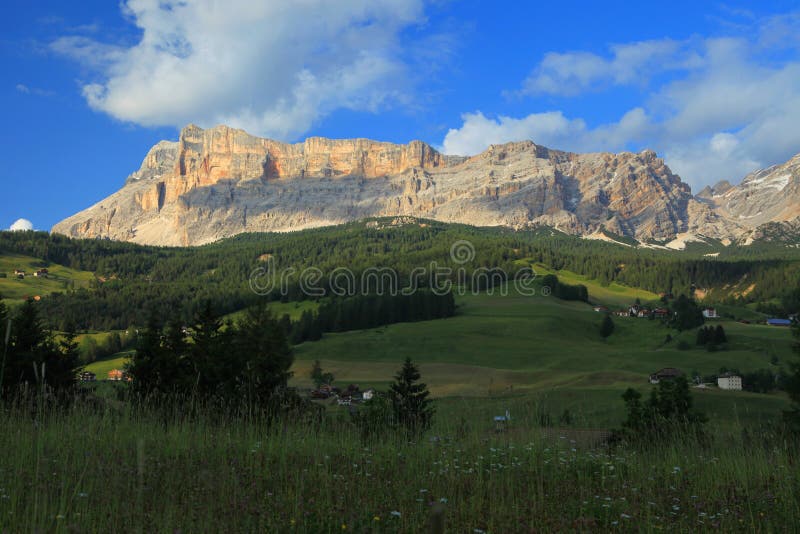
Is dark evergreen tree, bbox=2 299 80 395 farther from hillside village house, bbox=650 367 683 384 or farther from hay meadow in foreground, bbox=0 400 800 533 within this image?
hillside village house, bbox=650 367 683 384

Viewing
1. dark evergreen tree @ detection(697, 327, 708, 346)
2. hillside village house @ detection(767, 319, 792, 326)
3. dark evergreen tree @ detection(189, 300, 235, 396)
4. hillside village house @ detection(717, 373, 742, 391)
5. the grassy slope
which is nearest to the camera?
dark evergreen tree @ detection(189, 300, 235, 396)

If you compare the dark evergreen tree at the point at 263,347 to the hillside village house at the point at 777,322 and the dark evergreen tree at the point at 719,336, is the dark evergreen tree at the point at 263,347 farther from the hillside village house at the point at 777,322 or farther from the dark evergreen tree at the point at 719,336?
the hillside village house at the point at 777,322

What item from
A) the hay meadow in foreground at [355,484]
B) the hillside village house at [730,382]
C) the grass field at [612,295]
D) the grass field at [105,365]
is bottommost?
the hillside village house at [730,382]

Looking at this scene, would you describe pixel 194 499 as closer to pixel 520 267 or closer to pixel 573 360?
pixel 573 360

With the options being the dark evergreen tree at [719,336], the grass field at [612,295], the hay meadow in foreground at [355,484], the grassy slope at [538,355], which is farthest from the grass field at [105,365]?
the grass field at [612,295]

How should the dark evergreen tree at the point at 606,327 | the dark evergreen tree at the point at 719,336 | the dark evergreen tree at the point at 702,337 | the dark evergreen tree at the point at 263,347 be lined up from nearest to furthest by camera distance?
the dark evergreen tree at the point at 263,347 < the dark evergreen tree at the point at 719,336 < the dark evergreen tree at the point at 702,337 < the dark evergreen tree at the point at 606,327

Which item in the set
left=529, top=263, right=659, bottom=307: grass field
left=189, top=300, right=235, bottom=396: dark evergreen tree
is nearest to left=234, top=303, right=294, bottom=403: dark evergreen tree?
left=189, top=300, right=235, bottom=396: dark evergreen tree

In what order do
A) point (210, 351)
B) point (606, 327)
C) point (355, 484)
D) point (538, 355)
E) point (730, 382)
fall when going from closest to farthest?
point (355, 484) → point (210, 351) → point (730, 382) → point (538, 355) → point (606, 327)

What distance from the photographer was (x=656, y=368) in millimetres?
88938

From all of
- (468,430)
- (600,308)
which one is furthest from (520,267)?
(468,430)

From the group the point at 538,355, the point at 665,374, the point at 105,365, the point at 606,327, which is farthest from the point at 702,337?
the point at 105,365

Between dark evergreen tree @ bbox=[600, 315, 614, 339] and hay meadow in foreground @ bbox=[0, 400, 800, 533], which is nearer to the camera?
hay meadow in foreground @ bbox=[0, 400, 800, 533]

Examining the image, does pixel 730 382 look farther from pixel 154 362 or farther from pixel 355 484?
pixel 355 484

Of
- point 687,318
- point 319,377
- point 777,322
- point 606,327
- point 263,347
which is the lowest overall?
point 319,377
